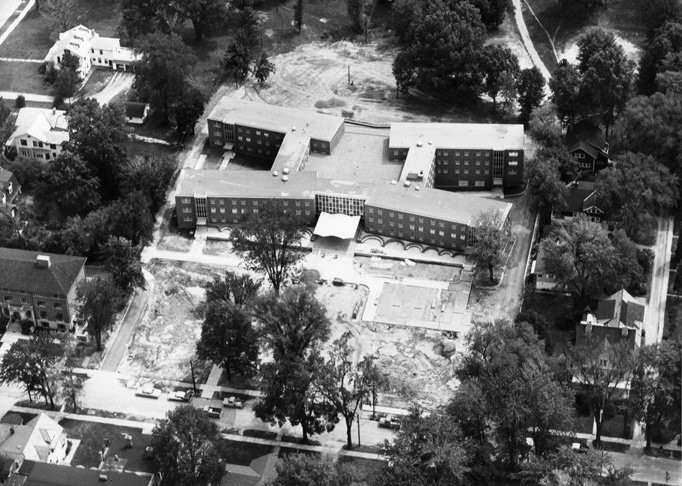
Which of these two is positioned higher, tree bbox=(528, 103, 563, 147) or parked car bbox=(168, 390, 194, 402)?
tree bbox=(528, 103, 563, 147)

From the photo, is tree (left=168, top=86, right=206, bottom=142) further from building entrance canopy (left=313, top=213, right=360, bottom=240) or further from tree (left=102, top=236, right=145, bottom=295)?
tree (left=102, top=236, right=145, bottom=295)

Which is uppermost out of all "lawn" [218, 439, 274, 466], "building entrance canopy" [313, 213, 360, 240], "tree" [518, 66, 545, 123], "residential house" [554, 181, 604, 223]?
"tree" [518, 66, 545, 123]

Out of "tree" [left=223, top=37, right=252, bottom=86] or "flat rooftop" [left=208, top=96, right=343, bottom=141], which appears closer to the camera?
"flat rooftop" [left=208, top=96, right=343, bottom=141]

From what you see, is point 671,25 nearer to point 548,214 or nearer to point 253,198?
point 548,214

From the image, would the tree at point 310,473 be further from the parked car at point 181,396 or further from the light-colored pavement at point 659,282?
the light-colored pavement at point 659,282

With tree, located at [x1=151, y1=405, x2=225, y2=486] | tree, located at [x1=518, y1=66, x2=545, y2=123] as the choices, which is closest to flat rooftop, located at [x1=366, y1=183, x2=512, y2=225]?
tree, located at [x1=518, y1=66, x2=545, y2=123]

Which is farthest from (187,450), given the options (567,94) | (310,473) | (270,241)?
(567,94)

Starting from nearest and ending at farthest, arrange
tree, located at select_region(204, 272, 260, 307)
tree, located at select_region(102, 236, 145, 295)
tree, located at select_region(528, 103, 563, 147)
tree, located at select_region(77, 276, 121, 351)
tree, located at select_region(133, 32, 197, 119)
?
1. tree, located at select_region(77, 276, 121, 351)
2. tree, located at select_region(204, 272, 260, 307)
3. tree, located at select_region(102, 236, 145, 295)
4. tree, located at select_region(528, 103, 563, 147)
5. tree, located at select_region(133, 32, 197, 119)

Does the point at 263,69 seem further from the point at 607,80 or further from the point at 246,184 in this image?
the point at 607,80
